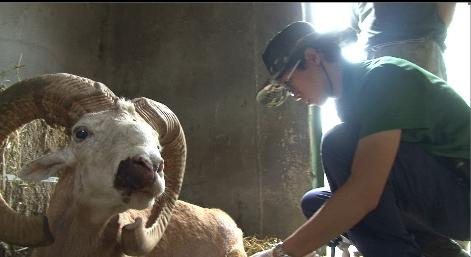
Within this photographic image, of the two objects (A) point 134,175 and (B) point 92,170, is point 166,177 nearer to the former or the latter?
(B) point 92,170

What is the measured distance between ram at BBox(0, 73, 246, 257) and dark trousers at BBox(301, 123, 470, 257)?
1.21 m

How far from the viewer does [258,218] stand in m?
6.60

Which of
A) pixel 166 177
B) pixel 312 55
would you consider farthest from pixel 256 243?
pixel 312 55

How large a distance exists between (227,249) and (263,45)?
11.9 ft

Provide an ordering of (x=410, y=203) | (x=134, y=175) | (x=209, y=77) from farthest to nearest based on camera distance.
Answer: (x=209, y=77) → (x=410, y=203) → (x=134, y=175)

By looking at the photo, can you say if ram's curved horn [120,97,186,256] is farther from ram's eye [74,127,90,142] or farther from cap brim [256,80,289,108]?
cap brim [256,80,289,108]

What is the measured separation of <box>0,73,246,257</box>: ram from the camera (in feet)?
9.08

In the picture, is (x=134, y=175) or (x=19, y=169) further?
(x=19, y=169)

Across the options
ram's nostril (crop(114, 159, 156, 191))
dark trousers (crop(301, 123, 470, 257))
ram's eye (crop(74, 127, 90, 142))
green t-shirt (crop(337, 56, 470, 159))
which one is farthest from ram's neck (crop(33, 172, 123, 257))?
green t-shirt (crop(337, 56, 470, 159))

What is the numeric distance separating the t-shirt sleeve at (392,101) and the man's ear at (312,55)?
31 centimetres

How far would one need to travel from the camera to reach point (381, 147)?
2395 mm

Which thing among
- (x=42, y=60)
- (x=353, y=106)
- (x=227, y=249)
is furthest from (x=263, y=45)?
(x=353, y=106)

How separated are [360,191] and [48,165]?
2.02 metres

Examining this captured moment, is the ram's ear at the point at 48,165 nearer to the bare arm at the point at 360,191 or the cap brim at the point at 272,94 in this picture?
the cap brim at the point at 272,94
